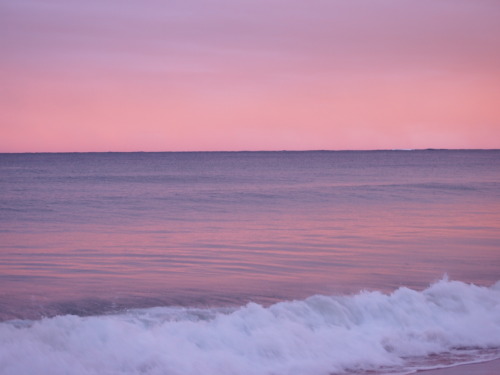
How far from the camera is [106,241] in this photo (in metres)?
15.0

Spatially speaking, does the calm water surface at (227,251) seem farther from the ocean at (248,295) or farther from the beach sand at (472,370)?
the beach sand at (472,370)

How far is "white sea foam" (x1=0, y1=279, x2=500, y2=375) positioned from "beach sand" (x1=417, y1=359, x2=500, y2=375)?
1.10ft

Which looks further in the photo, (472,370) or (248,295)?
(248,295)

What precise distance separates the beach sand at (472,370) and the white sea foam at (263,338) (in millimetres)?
336

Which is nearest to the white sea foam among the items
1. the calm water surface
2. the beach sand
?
the beach sand

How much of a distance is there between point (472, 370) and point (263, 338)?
7.50 ft

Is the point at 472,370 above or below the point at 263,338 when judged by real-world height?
below

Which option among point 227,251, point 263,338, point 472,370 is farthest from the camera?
point 227,251

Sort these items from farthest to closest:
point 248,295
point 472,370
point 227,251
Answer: point 227,251 → point 248,295 → point 472,370

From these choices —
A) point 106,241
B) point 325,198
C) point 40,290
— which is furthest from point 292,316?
point 325,198

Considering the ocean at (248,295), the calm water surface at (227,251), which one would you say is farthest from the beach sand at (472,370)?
the calm water surface at (227,251)

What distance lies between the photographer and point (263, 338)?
7.16 meters

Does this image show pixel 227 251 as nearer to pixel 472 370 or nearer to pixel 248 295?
pixel 248 295

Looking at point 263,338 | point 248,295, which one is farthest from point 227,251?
point 263,338
